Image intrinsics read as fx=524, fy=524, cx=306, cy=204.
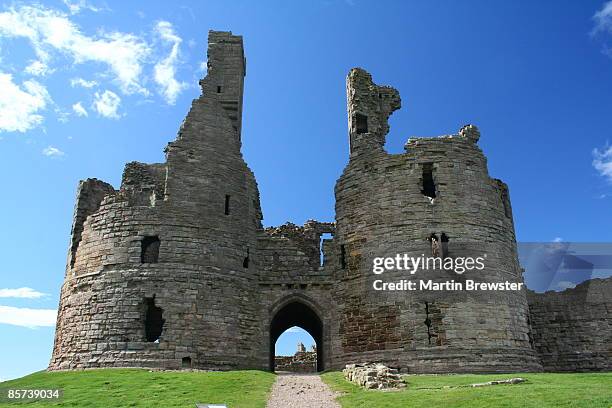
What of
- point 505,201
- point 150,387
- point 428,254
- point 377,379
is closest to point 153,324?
point 150,387

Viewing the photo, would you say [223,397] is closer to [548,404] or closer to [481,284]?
[548,404]

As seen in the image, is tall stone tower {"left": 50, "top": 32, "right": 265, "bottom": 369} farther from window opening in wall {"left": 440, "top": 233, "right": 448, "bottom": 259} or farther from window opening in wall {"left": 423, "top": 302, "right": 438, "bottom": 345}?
window opening in wall {"left": 440, "top": 233, "right": 448, "bottom": 259}

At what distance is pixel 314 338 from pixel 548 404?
18762mm

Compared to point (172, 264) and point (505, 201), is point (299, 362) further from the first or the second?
point (505, 201)

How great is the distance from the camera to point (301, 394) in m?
14.2

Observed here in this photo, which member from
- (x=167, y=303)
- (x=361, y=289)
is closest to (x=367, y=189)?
(x=361, y=289)

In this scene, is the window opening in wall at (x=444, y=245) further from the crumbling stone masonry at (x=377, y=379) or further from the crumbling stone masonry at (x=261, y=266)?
the crumbling stone masonry at (x=377, y=379)

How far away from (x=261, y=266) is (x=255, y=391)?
8.00m

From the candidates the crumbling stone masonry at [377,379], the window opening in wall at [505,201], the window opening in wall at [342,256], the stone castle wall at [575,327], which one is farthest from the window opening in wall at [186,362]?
the stone castle wall at [575,327]

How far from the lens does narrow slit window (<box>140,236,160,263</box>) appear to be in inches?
782

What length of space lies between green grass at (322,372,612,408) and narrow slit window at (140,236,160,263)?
9086mm
